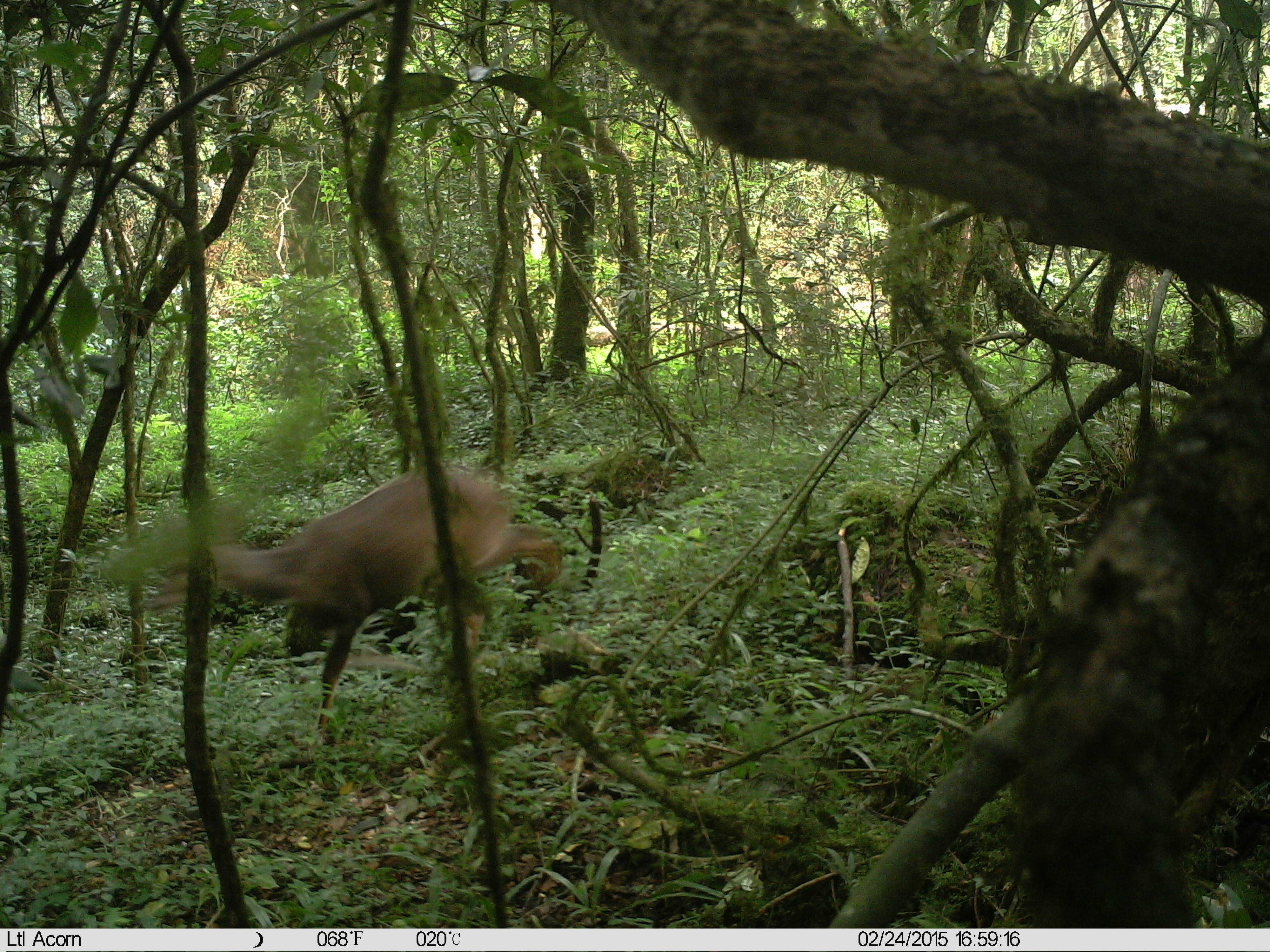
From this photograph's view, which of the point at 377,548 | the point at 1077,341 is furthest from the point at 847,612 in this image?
the point at 377,548

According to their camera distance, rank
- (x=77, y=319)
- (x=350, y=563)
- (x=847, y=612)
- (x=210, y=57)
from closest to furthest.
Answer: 1. (x=77, y=319)
2. (x=210, y=57)
3. (x=350, y=563)
4. (x=847, y=612)

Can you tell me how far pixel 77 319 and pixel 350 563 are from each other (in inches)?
67.9

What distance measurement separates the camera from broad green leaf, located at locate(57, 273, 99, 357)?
1549 millimetres

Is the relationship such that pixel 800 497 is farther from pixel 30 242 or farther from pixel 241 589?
pixel 30 242

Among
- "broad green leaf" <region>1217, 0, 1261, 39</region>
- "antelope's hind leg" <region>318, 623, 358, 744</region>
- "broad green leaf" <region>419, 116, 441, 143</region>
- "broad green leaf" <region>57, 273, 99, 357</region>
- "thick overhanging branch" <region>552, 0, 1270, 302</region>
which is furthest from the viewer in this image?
"antelope's hind leg" <region>318, 623, 358, 744</region>

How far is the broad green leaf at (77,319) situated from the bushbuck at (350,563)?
150 cm

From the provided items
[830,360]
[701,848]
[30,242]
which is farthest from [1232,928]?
[830,360]

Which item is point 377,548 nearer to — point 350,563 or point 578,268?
point 350,563

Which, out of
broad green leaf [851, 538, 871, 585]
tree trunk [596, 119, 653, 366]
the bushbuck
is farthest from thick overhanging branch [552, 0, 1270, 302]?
tree trunk [596, 119, 653, 366]

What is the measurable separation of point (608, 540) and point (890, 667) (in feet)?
4.69

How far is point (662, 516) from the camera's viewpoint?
4.48 m

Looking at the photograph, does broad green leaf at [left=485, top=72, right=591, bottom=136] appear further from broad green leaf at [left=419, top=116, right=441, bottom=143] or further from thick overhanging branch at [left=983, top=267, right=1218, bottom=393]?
thick overhanging branch at [left=983, top=267, right=1218, bottom=393]

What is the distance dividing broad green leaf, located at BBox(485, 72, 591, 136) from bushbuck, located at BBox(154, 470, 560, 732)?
1.35 m

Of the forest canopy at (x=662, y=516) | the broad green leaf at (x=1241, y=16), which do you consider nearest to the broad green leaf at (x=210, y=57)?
the forest canopy at (x=662, y=516)
